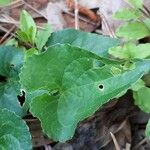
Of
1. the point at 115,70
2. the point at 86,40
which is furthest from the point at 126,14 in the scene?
the point at 115,70

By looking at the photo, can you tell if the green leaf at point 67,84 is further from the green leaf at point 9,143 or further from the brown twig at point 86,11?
the brown twig at point 86,11

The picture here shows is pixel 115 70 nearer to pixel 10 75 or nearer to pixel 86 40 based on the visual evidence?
pixel 86 40

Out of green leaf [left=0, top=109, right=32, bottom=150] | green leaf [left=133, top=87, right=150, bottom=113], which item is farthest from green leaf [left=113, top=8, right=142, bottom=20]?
green leaf [left=0, top=109, right=32, bottom=150]

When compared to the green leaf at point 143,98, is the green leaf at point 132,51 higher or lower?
higher

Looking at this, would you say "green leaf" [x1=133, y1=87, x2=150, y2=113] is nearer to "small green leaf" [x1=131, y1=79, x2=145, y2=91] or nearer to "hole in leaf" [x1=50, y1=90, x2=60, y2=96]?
"small green leaf" [x1=131, y1=79, x2=145, y2=91]

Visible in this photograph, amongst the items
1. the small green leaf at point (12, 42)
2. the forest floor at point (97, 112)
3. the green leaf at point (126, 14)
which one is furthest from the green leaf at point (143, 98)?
the small green leaf at point (12, 42)

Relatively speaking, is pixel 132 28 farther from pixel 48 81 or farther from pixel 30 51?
pixel 48 81
